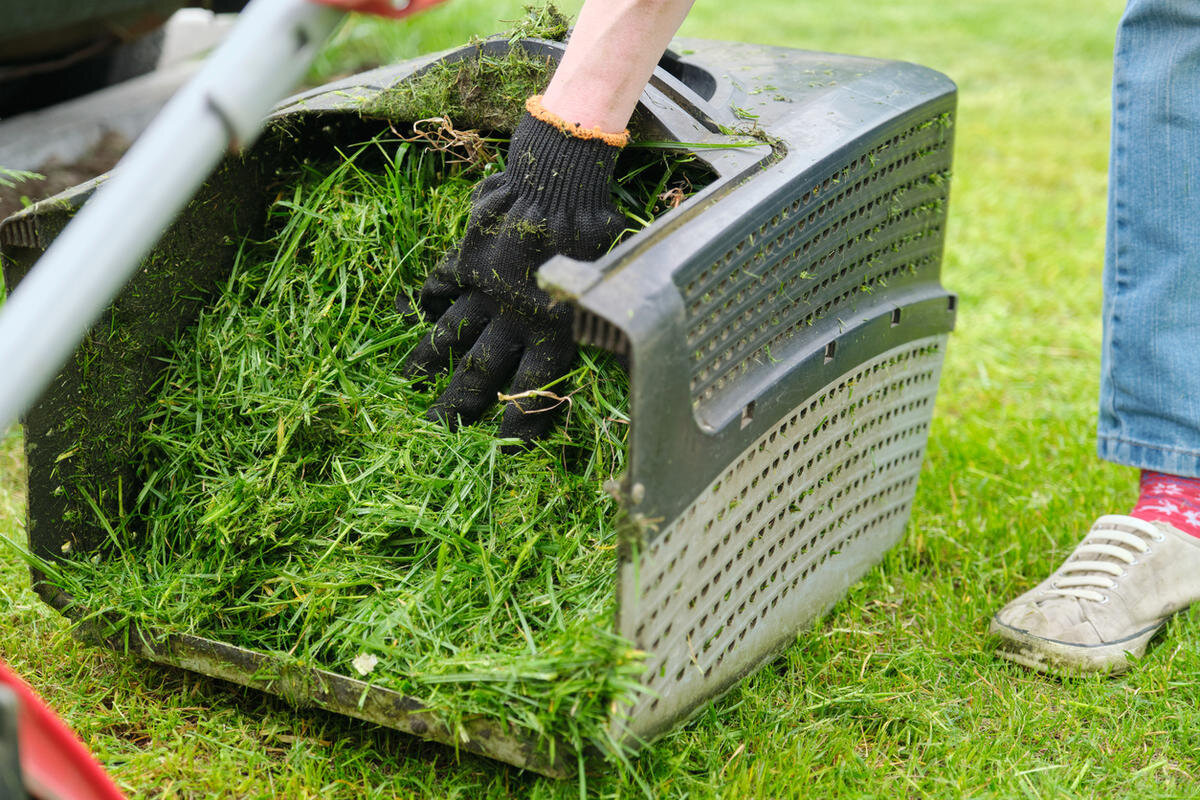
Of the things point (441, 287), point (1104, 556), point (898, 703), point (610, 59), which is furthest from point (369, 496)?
point (1104, 556)

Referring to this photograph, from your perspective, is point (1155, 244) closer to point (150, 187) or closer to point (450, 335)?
point (450, 335)

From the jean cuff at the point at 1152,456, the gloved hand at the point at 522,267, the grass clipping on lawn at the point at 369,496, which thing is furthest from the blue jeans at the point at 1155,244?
the gloved hand at the point at 522,267

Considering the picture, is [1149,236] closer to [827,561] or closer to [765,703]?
[827,561]

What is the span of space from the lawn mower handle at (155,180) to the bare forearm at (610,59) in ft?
1.48

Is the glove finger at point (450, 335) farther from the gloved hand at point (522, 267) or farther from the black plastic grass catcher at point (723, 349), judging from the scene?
the black plastic grass catcher at point (723, 349)

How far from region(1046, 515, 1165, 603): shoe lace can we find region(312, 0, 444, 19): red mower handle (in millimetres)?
1338

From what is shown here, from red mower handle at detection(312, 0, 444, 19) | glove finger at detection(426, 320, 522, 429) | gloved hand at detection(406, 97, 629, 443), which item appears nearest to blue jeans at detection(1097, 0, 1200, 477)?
gloved hand at detection(406, 97, 629, 443)

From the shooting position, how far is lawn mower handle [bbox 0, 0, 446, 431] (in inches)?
34.3

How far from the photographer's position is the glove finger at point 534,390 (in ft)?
4.97

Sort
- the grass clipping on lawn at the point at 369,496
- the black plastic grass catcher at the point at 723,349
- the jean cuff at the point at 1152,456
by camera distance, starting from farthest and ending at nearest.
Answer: the jean cuff at the point at 1152,456
the grass clipping on lawn at the point at 369,496
the black plastic grass catcher at the point at 723,349

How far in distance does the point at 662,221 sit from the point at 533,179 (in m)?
0.28

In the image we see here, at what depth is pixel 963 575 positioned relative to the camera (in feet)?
6.15

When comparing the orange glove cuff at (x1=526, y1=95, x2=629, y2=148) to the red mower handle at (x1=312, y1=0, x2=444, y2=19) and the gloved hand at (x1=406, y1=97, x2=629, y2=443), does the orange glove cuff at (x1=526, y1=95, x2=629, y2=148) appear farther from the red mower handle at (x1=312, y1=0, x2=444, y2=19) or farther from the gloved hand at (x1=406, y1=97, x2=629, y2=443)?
the red mower handle at (x1=312, y1=0, x2=444, y2=19)

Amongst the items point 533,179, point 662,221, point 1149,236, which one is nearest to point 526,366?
point 533,179
